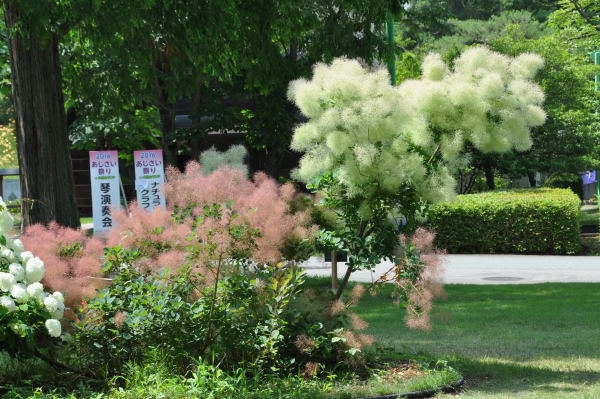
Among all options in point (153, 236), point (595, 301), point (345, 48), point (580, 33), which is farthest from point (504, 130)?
point (580, 33)

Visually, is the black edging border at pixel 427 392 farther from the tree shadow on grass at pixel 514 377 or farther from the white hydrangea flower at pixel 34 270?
the white hydrangea flower at pixel 34 270

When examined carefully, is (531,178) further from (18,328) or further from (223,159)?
(18,328)

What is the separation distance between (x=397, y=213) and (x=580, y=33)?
2147 cm

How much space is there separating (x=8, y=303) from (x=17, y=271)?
0.95 ft

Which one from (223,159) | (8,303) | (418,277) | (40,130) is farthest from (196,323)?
(223,159)

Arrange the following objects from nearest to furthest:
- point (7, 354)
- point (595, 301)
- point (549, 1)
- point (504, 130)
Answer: point (7, 354), point (504, 130), point (595, 301), point (549, 1)

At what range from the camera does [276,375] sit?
19.6 ft

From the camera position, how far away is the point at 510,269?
16.7m

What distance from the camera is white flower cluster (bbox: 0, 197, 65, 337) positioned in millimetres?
5727

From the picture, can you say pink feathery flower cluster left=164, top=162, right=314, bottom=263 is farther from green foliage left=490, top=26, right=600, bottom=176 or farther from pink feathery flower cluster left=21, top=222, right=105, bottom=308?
green foliage left=490, top=26, right=600, bottom=176

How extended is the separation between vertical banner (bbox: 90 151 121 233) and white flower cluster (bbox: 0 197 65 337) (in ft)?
39.4

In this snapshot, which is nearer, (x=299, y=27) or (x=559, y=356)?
(x=559, y=356)

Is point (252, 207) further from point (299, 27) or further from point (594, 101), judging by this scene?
point (594, 101)

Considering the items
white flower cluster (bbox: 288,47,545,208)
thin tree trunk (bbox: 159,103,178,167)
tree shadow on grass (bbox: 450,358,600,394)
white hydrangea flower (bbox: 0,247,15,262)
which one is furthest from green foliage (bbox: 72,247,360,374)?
thin tree trunk (bbox: 159,103,178,167)
